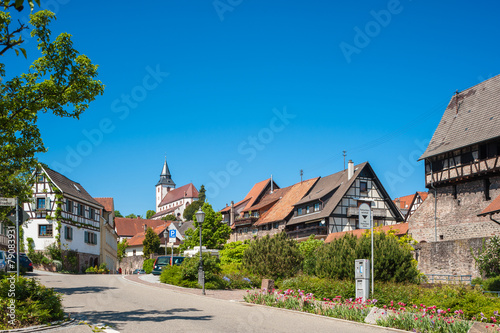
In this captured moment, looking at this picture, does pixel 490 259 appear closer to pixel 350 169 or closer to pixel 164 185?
pixel 350 169

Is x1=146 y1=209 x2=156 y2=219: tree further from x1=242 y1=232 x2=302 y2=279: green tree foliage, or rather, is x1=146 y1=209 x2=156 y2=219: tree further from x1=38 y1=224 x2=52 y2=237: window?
x1=242 y1=232 x2=302 y2=279: green tree foliage

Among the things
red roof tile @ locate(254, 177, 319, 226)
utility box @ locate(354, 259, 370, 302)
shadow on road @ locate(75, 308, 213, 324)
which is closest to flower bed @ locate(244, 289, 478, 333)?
utility box @ locate(354, 259, 370, 302)

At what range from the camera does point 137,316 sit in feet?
39.2

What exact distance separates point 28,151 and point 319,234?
128 ft

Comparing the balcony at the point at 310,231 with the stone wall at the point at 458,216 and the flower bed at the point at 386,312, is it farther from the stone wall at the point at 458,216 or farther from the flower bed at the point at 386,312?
the flower bed at the point at 386,312

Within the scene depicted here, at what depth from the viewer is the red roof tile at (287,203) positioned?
59025 millimetres

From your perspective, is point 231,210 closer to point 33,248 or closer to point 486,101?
point 33,248

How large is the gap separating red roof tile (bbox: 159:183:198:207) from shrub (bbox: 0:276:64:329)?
152666mm

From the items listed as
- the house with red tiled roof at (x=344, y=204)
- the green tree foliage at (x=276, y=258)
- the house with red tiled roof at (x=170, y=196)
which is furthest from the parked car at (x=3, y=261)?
the house with red tiled roof at (x=170, y=196)

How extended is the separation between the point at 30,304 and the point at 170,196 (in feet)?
573

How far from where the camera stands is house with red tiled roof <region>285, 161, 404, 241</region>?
51.4 metres

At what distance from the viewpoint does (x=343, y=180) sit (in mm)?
54656

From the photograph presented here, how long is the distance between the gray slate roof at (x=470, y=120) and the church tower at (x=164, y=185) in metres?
157

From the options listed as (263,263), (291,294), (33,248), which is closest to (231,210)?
(33,248)
